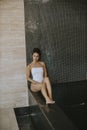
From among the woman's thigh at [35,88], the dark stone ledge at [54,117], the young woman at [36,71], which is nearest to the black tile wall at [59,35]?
the young woman at [36,71]

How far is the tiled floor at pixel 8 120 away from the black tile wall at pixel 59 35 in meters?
1.11

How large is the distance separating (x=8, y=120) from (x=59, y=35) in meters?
2.02

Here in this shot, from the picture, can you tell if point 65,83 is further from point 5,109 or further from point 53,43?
point 5,109

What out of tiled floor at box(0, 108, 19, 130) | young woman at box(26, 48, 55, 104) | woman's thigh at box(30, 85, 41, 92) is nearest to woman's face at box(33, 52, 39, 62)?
young woman at box(26, 48, 55, 104)

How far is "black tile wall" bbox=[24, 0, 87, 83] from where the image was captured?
185 inches

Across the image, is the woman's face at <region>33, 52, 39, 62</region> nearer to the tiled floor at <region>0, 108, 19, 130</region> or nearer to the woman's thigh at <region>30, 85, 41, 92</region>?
the woman's thigh at <region>30, 85, 41, 92</region>

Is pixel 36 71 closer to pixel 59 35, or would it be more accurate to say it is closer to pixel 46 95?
pixel 46 95

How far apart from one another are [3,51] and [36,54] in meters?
0.69

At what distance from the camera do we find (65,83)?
497cm

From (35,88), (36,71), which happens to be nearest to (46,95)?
(35,88)

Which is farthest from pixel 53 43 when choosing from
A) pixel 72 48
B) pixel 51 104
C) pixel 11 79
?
pixel 51 104

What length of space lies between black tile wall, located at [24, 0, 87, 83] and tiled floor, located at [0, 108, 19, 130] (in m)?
1.11

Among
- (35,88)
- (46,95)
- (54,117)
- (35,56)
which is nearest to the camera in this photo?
(54,117)

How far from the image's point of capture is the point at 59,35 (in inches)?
192
